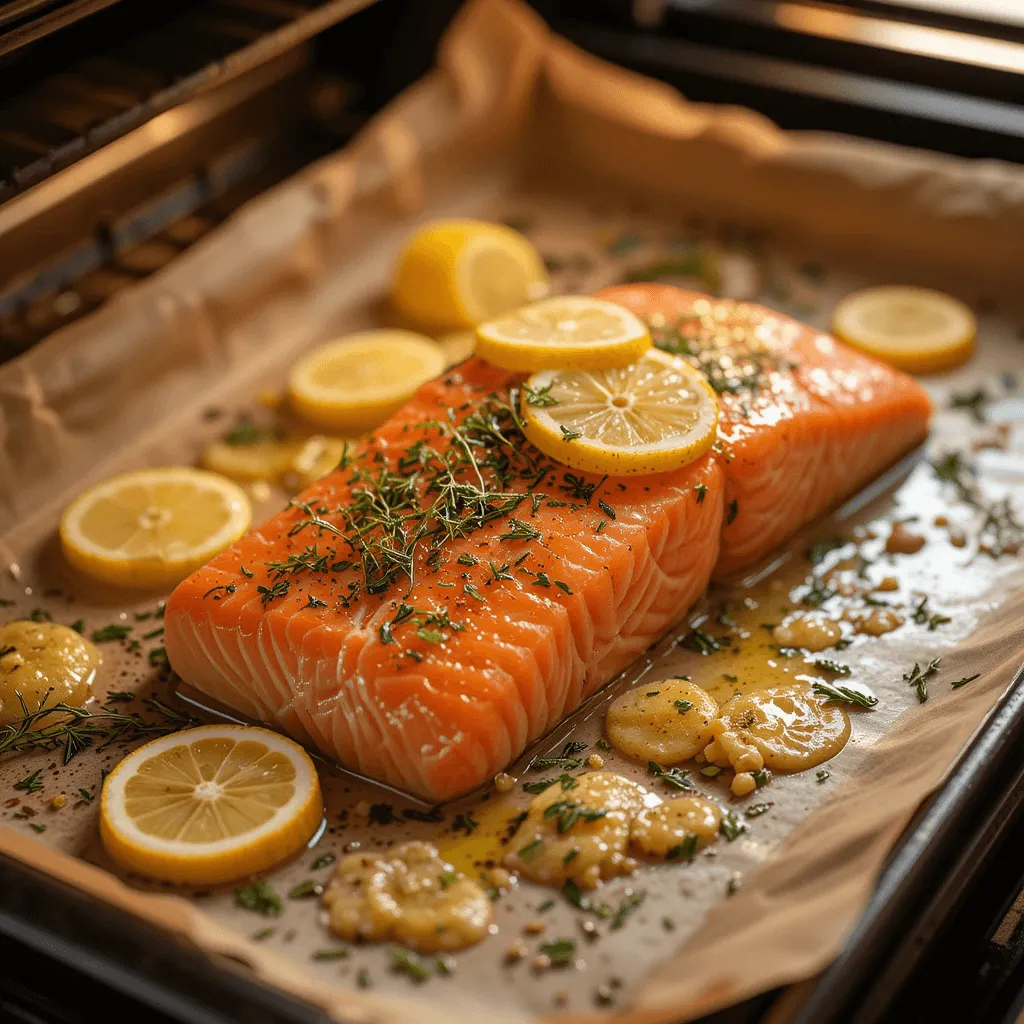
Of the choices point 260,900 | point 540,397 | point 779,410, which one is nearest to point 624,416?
point 540,397

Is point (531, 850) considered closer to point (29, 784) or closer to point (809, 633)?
point (809, 633)

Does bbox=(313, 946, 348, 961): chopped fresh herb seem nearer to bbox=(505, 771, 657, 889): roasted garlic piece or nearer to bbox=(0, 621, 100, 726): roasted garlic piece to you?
bbox=(505, 771, 657, 889): roasted garlic piece

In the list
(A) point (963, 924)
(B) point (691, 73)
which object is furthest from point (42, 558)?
(B) point (691, 73)

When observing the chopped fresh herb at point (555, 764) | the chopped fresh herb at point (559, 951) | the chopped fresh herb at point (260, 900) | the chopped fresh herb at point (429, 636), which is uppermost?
the chopped fresh herb at point (429, 636)

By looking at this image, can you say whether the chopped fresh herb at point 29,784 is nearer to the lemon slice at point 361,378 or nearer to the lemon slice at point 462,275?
the lemon slice at point 361,378

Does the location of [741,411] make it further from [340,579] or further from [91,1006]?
[91,1006]

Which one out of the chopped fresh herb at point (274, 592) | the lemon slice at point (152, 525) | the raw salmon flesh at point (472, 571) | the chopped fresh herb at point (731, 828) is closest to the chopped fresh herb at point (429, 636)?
the raw salmon flesh at point (472, 571)

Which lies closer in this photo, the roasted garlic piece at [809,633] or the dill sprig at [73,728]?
the dill sprig at [73,728]
